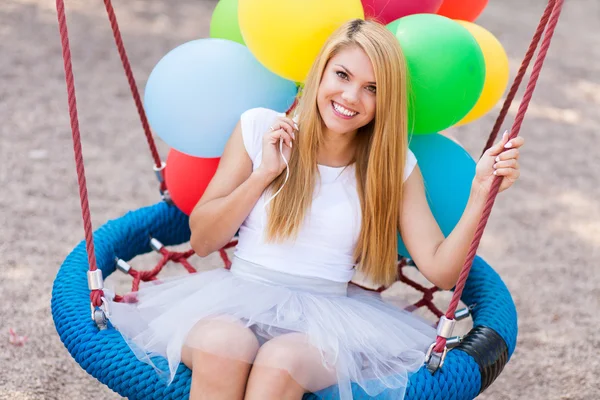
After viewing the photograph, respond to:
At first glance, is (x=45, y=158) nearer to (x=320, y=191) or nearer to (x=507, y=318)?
(x=320, y=191)

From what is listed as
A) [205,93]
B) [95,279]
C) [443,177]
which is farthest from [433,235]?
[95,279]

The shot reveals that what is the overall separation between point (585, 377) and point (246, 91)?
1466mm

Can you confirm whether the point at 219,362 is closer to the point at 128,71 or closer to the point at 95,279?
the point at 95,279

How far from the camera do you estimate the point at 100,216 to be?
125 inches

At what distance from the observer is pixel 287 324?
1635mm

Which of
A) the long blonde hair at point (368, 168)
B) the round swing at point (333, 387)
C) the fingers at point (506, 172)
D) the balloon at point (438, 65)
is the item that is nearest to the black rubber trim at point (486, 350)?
the round swing at point (333, 387)

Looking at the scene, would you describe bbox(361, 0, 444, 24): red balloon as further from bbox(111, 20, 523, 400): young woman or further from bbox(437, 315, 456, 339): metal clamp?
bbox(437, 315, 456, 339): metal clamp

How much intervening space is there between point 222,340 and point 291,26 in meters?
0.73

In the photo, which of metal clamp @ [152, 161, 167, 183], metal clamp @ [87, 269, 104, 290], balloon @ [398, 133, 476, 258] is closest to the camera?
metal clamp @ [87, 269, 104, 290]

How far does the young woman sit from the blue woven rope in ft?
0.10

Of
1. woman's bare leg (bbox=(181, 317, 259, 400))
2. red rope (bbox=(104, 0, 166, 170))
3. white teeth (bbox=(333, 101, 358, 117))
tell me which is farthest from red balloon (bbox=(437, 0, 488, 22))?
woman's bare leg (bbox=(181, 317, 259, 400))

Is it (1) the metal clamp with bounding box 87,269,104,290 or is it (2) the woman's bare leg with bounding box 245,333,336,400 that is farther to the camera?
(1) the metal clamp with bounding box 87,269,104,290

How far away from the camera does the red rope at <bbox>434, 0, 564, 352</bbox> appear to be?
1.40 meters

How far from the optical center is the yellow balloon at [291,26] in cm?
176
